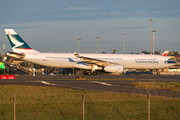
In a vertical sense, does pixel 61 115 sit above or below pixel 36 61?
below

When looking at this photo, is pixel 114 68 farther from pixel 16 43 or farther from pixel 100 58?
pixel 16 43

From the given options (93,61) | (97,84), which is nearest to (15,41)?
(93,61)

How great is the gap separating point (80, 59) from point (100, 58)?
4192 millimetres

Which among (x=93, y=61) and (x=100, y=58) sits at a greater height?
(x=100, y=58)

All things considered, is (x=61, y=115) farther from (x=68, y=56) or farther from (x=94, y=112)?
(x=68, y=56)

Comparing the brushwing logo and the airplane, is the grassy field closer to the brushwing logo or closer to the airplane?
the airplane

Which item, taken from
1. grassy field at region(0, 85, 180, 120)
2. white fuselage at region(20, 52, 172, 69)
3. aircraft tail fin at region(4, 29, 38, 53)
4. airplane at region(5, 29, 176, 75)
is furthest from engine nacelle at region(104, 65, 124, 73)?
grassy field at region(0, 85, 180, 120)

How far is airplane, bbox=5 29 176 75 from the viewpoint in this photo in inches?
1806

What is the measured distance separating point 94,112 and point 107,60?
3632 centimetres

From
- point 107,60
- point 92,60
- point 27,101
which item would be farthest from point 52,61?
point 27,101

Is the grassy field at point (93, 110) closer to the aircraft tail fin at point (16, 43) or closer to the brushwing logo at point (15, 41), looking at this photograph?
the aircraft tail fin at point (16, 43)

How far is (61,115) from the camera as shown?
11875 mm

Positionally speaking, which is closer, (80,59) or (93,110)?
(93,110)

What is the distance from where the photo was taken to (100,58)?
4856 centimetres
